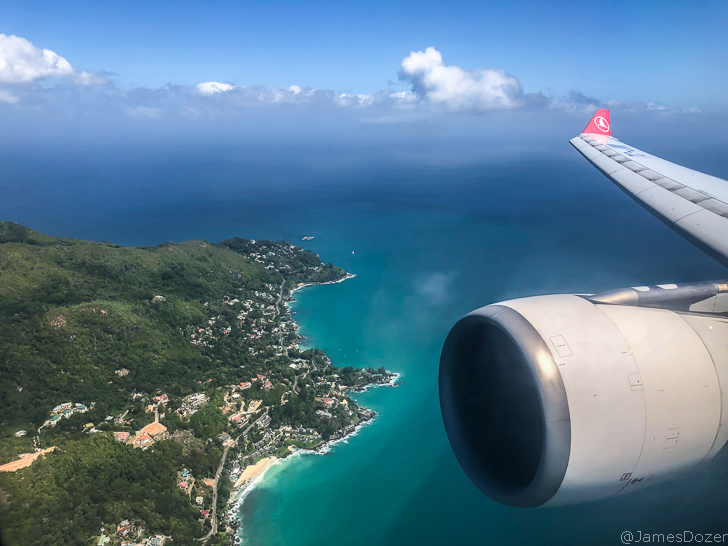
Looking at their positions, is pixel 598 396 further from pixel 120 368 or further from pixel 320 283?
pixel 320 283

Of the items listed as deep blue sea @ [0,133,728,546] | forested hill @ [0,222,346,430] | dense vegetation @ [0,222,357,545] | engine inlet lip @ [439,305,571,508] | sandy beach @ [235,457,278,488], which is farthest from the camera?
forested hill @ [0,222,346,430]

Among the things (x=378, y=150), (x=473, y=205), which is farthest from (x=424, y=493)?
(x=378, y=150)

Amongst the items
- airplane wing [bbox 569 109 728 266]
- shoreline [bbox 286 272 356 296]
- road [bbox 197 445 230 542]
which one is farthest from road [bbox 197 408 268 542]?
shoreline [bbox 286 272 356 296]

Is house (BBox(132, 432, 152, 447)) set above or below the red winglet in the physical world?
below

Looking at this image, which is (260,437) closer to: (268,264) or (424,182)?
(268,264)

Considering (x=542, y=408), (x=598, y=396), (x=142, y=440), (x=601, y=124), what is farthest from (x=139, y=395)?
(x=601, y=124)

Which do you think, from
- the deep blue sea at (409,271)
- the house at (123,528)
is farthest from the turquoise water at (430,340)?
the house at (123,528)

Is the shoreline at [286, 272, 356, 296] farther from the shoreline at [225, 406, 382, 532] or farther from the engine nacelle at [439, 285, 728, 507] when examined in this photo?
the engine nacelle at [439, 285, 728, 507]
